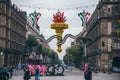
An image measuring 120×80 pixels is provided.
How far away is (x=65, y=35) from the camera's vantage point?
38250 mm

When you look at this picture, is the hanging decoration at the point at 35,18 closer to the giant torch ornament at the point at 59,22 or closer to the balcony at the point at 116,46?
the giant torch ornament at the point at 59,22

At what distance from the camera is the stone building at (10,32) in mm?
87625

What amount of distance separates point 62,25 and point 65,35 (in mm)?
3536

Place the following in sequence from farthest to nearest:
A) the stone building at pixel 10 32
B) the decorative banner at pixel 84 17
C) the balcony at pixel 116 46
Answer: the stone building at pixel 10 32
the balcony at pixel 116 46
the decorative banner at pixel 84 17

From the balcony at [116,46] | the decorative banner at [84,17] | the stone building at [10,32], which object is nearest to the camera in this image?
the decorative banner at [84,17]

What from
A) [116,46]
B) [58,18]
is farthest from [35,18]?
[116,46]

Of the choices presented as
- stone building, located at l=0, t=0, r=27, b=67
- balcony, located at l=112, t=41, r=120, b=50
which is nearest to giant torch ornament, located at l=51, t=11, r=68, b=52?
stone building, located at l=0, t=0, r=27, b=67

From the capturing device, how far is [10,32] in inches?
3794

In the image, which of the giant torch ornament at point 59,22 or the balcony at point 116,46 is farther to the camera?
the balcony at point 116,46

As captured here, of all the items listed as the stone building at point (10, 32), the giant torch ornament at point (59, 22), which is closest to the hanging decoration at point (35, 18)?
the giant torch ornament at point (59, 22)

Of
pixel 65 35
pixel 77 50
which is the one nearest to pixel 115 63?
pixel 77 50

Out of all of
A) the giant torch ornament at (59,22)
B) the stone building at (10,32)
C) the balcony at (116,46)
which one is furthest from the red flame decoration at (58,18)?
the balcony at (116,46)

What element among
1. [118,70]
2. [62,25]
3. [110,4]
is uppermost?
[110,4]

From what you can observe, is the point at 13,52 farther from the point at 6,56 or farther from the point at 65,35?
the point at 65,35
